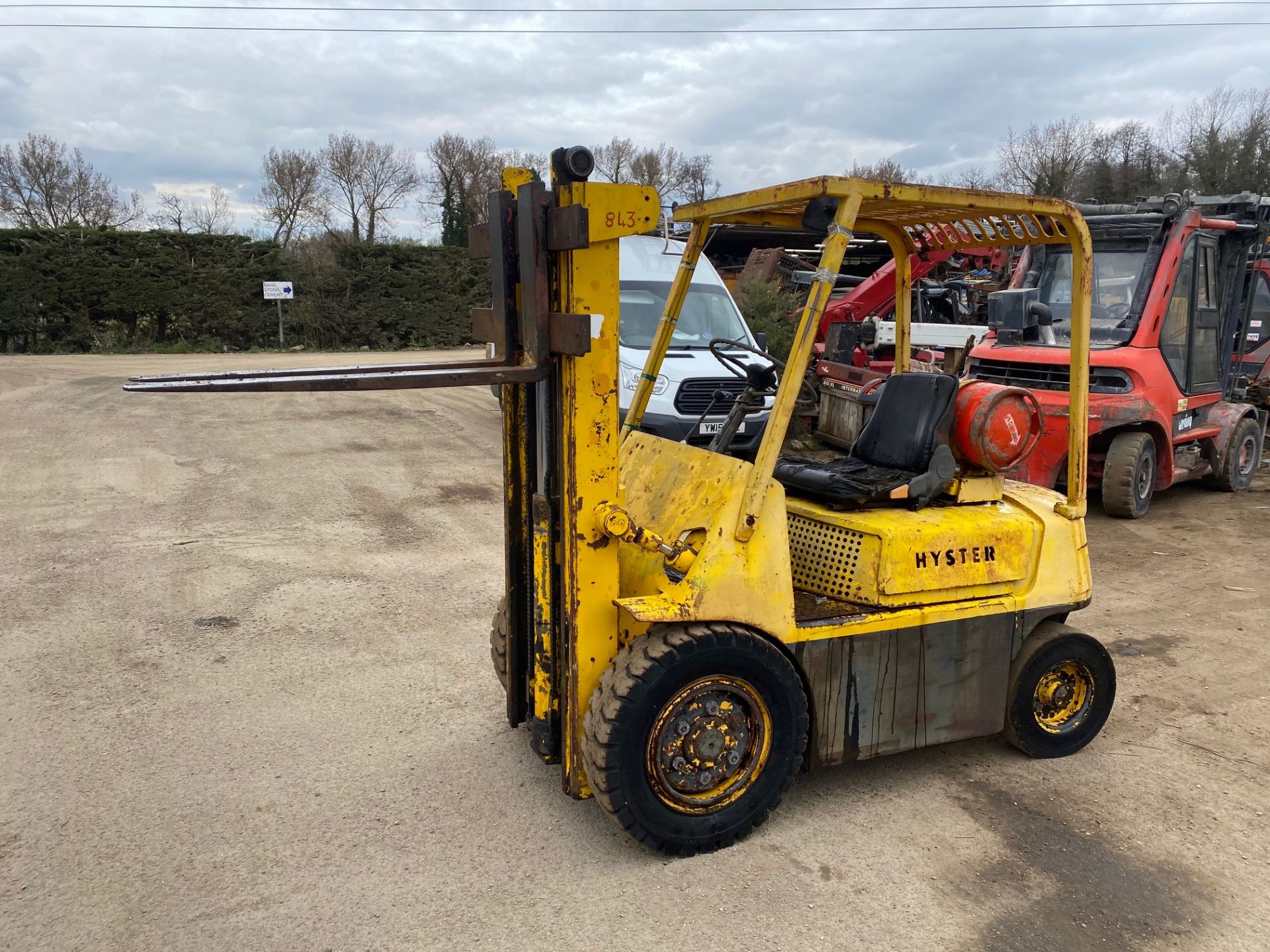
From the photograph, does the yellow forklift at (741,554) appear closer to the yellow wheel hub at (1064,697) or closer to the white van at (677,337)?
the yellow wheel hub at (1064,697)

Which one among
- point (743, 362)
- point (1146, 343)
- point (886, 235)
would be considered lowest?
point (743, 362)

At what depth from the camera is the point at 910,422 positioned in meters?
4.16

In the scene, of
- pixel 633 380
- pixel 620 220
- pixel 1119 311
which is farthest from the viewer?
pixel 1119 311

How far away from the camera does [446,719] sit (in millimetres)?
4480

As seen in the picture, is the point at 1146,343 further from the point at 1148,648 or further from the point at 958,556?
the point at 958,556

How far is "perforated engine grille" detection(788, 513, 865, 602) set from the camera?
375 cm

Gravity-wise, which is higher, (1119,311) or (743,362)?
(1119,311)

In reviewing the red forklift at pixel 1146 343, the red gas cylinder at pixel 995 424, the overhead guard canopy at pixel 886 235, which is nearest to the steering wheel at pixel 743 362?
the overhead guard canopy at pixel 886 235

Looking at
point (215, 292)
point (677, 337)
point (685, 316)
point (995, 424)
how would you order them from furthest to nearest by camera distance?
1. point (215, 292)
2. point (685, 316)
3. point (677, 337)
4. point (995, 424)

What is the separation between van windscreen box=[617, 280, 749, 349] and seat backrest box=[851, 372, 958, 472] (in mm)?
4962

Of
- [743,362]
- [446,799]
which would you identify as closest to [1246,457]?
[743,362]

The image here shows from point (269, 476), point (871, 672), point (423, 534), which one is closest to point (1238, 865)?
point (871, 672)

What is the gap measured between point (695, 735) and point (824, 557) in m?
0.96

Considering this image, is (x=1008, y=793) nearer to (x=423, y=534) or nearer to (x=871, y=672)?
(x=871, y=672)
